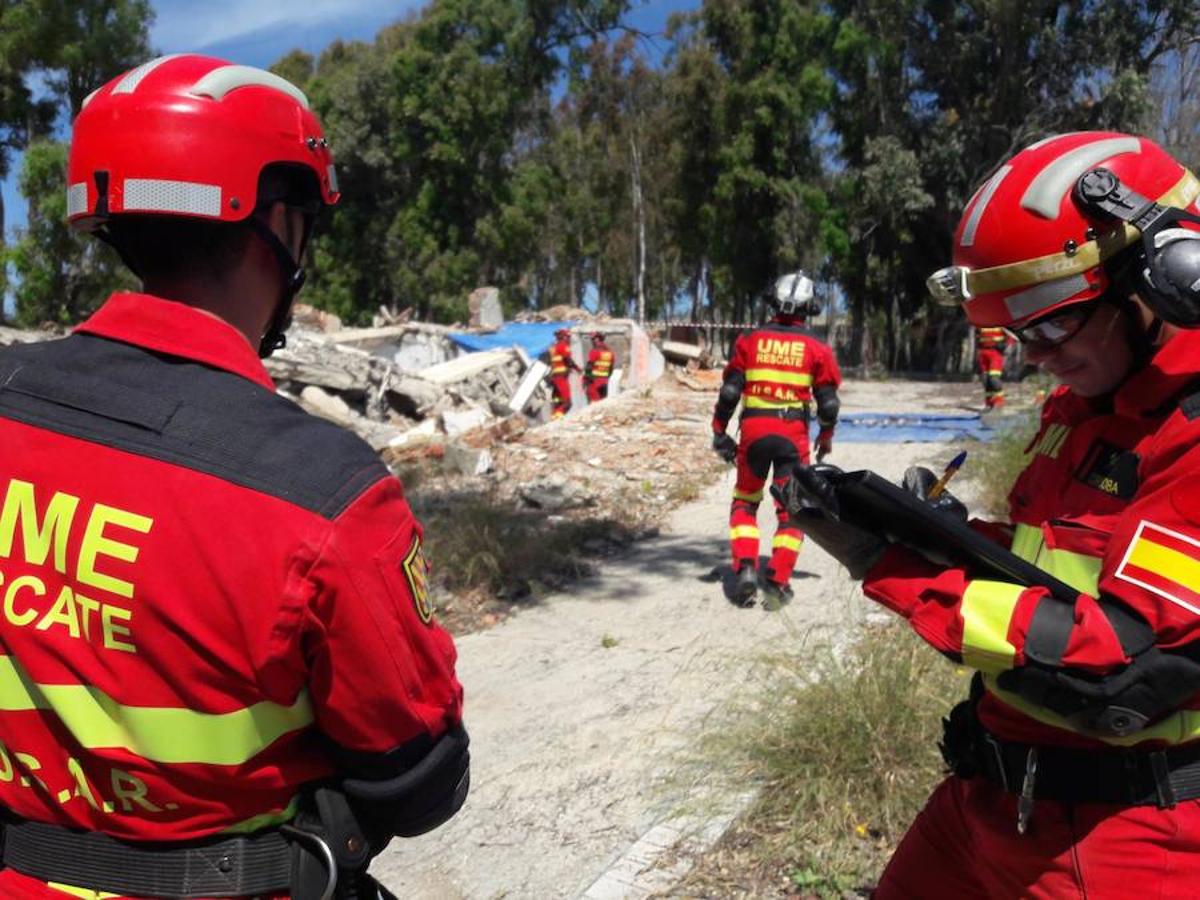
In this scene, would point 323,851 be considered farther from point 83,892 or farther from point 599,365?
point 599,365

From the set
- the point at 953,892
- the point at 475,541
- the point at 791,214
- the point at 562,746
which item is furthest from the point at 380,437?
the point at 791,214

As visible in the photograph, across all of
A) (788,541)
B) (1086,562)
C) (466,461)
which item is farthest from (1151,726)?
(466,461)

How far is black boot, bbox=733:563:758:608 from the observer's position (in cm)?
623

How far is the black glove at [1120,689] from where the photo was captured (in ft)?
5.03

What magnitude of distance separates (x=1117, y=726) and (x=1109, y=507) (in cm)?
37

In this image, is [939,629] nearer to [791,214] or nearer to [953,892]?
[953,892]

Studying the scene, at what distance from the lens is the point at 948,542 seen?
67.9 inches

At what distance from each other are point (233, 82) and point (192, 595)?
81 cm

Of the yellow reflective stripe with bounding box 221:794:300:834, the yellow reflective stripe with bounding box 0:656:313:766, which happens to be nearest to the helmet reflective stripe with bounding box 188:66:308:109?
the yellow reflective stripe with bounding box 0:656:313:766

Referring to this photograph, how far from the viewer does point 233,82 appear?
62.4 inches

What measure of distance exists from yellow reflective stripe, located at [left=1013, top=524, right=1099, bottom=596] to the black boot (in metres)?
4.36

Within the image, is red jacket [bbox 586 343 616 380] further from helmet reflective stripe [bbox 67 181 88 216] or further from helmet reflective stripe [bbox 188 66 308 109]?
helmet reflective stripe [bbox 67 181 88 216]

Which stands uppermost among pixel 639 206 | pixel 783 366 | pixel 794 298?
pixel 639 206

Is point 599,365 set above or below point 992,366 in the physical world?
below
